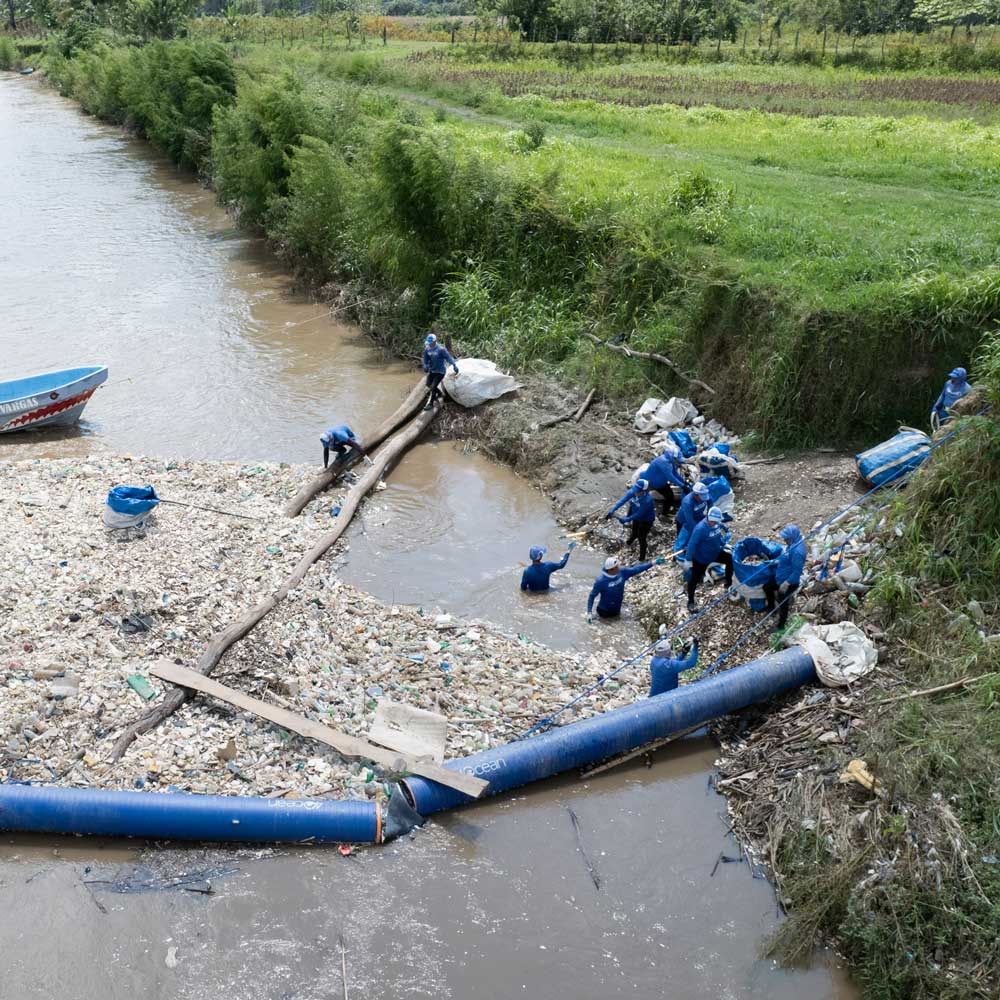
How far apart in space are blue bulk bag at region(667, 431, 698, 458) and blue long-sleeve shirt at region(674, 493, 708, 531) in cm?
277

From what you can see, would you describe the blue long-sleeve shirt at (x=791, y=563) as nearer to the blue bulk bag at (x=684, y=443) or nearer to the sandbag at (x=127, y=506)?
the blue bulk bag at (x=684, y=443)

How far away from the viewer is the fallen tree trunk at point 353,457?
15117 mm

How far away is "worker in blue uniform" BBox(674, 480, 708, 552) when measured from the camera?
12.4 m

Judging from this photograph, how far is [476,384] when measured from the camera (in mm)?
18062

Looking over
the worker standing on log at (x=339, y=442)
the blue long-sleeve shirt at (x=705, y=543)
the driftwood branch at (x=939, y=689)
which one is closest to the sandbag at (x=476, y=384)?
the worker standing on log at (x=339, y=442)

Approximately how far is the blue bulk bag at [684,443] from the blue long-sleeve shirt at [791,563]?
4.43 metres

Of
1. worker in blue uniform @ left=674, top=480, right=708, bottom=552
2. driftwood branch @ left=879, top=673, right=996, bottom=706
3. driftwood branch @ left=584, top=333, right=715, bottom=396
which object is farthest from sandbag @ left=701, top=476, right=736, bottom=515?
driftwood branch @ left=879, top=673, right=996, bottom=706

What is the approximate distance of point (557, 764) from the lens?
9.52 metres

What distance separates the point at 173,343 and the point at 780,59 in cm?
4131

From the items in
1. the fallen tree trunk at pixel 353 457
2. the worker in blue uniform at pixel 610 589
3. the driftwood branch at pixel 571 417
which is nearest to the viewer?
the worker in blue uniform at pixel 610 589

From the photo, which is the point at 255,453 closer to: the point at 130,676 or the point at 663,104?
the point at 130,676

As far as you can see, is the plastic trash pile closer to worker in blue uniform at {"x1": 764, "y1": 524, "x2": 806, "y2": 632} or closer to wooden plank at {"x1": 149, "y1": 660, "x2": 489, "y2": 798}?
wooden plank at {"x1": 149, "y1": 660, "x2": 489, "y2": 798}

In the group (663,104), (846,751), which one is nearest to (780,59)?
(663,104)

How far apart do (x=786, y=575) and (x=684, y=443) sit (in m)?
4.67
